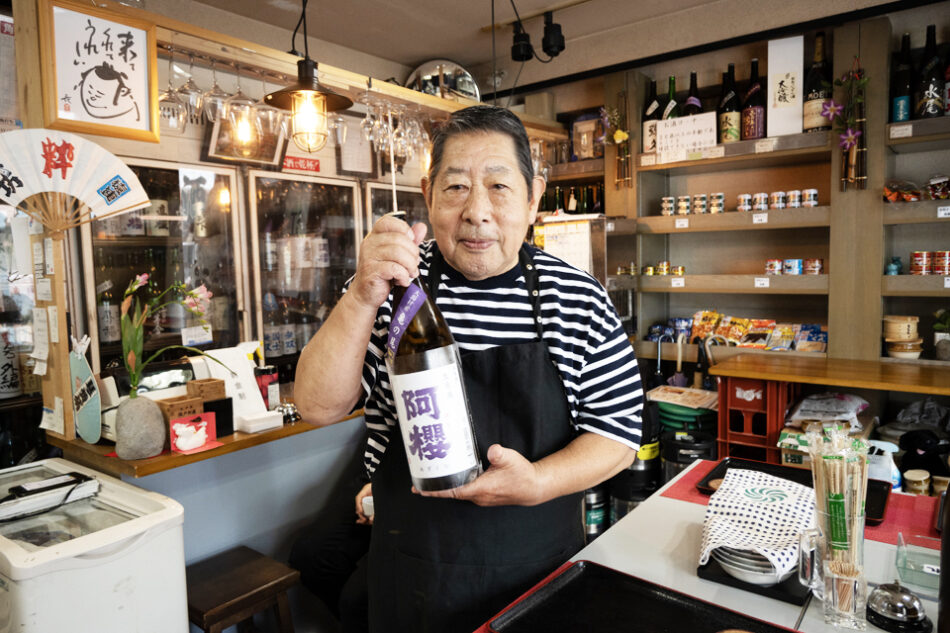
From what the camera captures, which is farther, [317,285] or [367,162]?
[367,162]

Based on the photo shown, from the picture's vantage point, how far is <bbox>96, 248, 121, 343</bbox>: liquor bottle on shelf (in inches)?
144

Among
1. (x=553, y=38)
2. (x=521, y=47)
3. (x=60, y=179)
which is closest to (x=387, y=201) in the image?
(x=521, y=47)

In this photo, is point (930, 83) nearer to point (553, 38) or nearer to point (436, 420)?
point (553, 38)

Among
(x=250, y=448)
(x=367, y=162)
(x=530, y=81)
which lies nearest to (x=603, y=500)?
(x=250, y=448)

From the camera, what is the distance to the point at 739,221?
166 inches

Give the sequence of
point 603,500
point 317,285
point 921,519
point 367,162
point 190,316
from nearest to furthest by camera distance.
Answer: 1. point 921,519
2. point 603,500
3. point 190,316
4. point 317,285
5. point 367,162

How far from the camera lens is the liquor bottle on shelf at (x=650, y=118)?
4625 millimetres

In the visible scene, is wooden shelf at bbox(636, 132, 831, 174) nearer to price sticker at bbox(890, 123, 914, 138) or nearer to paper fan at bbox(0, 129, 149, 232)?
price sticker at bbox(890, 123, 914, 138)

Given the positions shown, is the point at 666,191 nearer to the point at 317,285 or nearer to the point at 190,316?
the point at 317,285

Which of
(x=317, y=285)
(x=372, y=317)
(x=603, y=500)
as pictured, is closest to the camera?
(x=372, y=317)

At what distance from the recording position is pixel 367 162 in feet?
16.9

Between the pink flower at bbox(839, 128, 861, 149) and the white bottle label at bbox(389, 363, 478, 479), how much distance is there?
12.3 feet

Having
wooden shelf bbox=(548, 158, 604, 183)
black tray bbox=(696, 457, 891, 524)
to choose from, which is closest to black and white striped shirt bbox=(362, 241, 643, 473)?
black tray bbox=(696, 457, 891, 524)

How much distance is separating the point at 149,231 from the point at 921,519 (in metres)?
4.00
